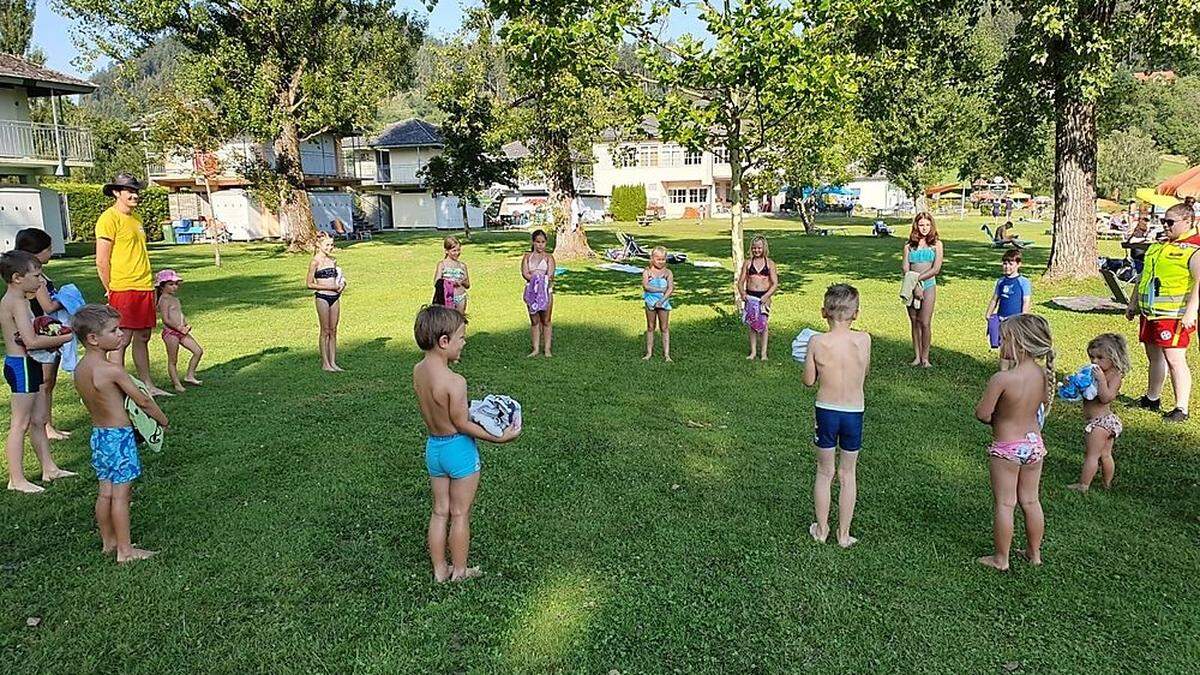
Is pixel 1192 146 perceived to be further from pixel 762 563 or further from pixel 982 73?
pixel 762 563

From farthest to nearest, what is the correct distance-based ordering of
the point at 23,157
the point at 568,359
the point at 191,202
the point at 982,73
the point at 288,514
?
the point at 191,202 → the point at 23,157 → the point at 982,73 → the point at 568,359 → the point at 288,514

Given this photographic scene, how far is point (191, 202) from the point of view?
4122 cm

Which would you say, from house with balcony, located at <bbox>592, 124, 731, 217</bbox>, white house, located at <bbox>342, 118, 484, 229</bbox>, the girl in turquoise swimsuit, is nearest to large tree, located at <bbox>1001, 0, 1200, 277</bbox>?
the girl in turquoise swimsuit

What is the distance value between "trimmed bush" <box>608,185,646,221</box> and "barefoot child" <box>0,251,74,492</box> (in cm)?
5124

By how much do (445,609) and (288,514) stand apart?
5.56 ft

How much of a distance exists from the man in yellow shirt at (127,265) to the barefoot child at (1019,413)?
6666 mm

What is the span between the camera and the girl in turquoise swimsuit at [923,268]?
8.79 m

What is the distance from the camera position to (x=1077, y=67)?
47.2 feet

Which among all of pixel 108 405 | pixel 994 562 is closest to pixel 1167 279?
pixel 994 562

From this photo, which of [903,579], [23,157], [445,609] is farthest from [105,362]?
[23,157]

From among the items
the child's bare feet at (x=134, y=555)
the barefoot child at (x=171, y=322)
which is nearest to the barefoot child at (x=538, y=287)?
the barefoot child at (x=171, y=322)

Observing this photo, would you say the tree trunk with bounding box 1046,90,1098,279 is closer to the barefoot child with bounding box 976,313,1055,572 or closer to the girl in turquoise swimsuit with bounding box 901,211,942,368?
the girl in turquoise swimsuit with bounding box 901,211,942,368

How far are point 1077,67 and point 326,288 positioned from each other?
44.3ft

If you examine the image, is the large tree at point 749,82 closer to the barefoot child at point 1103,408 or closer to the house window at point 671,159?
the barefoot child at point 1103,408
